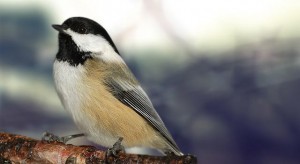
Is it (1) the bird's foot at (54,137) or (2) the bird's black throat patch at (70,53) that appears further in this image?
(2) the bird's black throat patch at (70,53)

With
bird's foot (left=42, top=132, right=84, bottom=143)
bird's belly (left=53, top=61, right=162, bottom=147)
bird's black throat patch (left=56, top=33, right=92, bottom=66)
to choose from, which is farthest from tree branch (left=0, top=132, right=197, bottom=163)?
bird's black throat patch (left=56, top=33, right=92, bottom=66)

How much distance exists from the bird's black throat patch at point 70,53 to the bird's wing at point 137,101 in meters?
0.13

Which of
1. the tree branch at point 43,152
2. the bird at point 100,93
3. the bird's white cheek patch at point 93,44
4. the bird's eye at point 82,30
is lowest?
the tree branch at point 43,152

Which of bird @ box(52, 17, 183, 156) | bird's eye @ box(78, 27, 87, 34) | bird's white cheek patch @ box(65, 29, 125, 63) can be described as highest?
bird's eye @ box(78, 27, 87, 34)

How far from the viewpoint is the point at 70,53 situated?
70.1 inches

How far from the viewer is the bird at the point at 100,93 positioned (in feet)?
5.68

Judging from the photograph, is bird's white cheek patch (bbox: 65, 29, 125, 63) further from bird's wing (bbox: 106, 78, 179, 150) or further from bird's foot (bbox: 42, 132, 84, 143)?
bird's foot (bbox: 42, 132, 84, 143)

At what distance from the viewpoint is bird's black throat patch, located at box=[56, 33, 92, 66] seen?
178 cm

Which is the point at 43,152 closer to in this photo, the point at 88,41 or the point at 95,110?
the point at 95,110

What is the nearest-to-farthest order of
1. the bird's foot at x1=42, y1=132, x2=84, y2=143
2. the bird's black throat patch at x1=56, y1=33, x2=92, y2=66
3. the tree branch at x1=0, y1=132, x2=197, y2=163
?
1. the tree branch at x1=0, y1=132, x2=197, y2=163
2. the bird's foot at x1=42, y1=132, x2=84, y2=143
3. the bird's black throat patch at x1=56, y1=33, x2=92, y2=66

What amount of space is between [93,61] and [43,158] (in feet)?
1.62

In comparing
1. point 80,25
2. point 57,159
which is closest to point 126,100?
point 80,25

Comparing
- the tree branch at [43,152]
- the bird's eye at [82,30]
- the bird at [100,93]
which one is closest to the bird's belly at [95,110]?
the bird at [100,93]

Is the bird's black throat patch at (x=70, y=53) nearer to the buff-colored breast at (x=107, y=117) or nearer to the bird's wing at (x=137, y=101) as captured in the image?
the buff-colored breast at (x=107, y=117)
